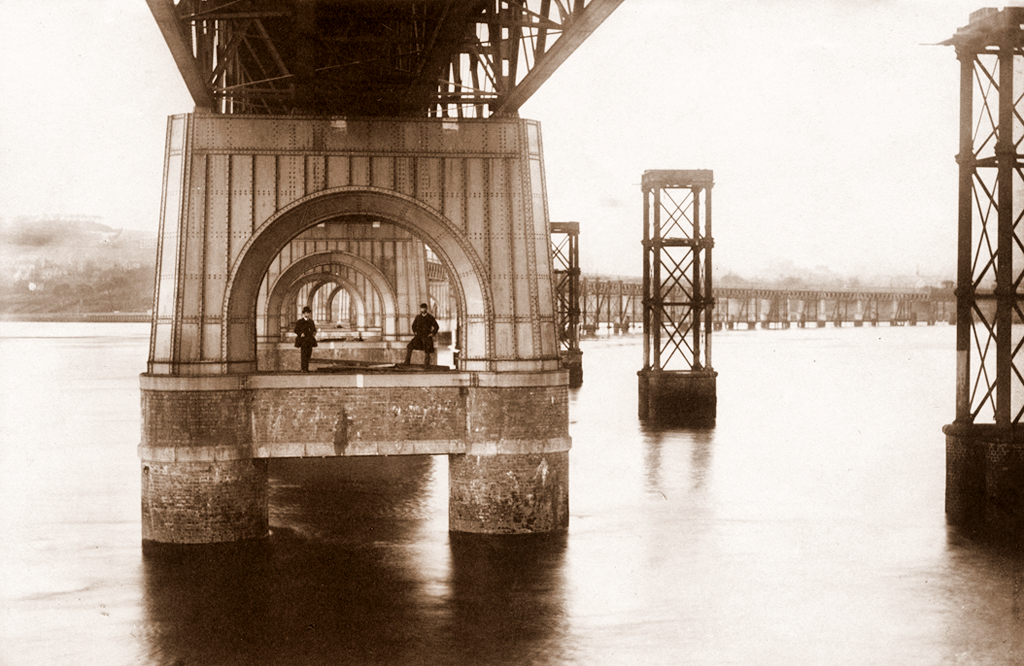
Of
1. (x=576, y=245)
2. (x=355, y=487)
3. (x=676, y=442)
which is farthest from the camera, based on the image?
(x=576, y=245)

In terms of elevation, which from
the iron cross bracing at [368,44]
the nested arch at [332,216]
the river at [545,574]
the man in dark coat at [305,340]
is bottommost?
the river at [545,574]

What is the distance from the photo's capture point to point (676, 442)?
35.7 m

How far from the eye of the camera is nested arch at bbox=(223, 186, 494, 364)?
749 inches

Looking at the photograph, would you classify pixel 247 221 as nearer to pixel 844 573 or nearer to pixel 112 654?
pixel 112 654

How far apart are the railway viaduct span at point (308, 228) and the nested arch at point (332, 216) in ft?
0.12

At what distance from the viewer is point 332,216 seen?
64.1ft

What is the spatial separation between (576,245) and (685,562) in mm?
35305

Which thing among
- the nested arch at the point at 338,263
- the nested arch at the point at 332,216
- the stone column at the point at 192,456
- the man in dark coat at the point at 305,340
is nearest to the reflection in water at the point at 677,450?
the man in dark coat at the point at 305,340

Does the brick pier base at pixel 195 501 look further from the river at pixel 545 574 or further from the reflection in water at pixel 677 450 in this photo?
the reflection in water at pixel 677 450

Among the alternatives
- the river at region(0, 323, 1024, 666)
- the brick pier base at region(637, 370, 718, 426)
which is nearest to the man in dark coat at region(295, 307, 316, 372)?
the river at region(0, 323, 1024, 666)

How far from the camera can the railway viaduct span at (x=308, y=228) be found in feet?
60.7

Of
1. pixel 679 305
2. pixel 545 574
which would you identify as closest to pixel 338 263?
pixel 679 305

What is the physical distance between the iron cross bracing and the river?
25.5ft

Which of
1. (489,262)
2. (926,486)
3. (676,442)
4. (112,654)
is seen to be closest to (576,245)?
(676,442)
